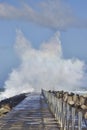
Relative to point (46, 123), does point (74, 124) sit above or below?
below

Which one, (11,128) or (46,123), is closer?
(11,128)

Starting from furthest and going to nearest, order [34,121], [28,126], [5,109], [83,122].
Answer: [5,109] → [34,121] → [28,126] → [83,122]

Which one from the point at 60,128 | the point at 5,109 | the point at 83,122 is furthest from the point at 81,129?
the point at 5,109

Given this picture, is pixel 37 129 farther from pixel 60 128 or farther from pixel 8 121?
pixel 8 121

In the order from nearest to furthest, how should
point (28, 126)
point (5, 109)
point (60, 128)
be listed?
point (60, 128) → point (28, 126) → point (5, 109)

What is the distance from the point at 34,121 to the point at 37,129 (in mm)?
5133

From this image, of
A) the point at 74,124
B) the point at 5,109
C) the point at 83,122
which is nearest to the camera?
the point at 83,122

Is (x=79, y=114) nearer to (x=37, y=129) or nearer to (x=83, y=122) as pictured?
(x=83, y=122)

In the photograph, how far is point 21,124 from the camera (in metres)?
29.0

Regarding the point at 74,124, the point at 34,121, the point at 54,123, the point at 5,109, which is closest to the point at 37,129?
the point at 54,123

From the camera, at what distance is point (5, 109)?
156ft

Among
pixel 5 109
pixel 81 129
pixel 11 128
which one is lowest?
pixel 81 129

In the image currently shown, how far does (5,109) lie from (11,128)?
2101 centimetres

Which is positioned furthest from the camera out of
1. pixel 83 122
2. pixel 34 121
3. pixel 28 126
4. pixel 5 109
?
pixel 5 109
